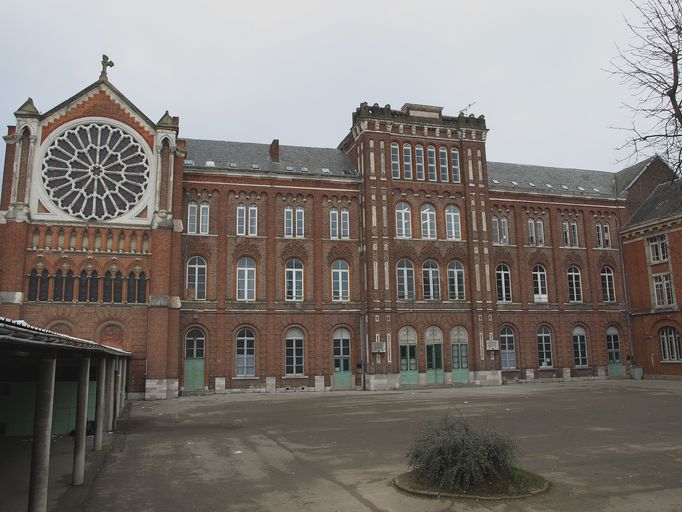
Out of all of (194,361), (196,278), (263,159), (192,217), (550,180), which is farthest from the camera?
(550,180)

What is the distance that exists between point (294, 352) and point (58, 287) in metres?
14.1

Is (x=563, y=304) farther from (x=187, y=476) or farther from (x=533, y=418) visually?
(x=187, y=476)

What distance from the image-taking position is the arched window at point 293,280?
37.4m

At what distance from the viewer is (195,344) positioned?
115 ft

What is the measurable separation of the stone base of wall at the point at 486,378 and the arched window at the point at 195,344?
1751 centimetres

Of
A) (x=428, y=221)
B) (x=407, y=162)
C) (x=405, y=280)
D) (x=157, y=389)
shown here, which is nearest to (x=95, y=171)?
(x=157, y=389)

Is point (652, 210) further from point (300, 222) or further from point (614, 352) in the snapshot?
point (300, 222)

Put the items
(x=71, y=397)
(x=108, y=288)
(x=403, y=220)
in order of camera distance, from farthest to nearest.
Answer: (x=403, y=220)
(x=108, y=288)
(x=71, y=397)

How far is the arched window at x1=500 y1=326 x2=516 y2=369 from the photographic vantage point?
40.7m

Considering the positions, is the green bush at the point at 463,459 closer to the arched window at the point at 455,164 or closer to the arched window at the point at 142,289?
the arched window at the point at 142,289

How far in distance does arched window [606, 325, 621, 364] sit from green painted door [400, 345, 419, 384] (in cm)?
1555

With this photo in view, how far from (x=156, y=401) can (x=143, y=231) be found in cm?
948

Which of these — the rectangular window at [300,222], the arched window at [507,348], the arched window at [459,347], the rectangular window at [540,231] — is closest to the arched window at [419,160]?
the rectangular window at [300,222]

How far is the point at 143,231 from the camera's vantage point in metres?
33.3
